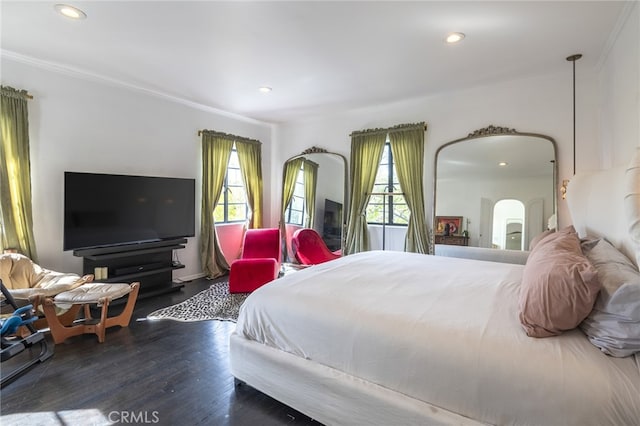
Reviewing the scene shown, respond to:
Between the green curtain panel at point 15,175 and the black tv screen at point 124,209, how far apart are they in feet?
1.03

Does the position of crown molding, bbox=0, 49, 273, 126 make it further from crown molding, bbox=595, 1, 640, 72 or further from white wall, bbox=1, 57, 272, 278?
crown molding, bbox=595, 1, 640, 72

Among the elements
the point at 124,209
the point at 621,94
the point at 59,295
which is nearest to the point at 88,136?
the point at 124,209

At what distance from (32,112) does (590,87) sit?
5.84m

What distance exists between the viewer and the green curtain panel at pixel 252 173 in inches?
205

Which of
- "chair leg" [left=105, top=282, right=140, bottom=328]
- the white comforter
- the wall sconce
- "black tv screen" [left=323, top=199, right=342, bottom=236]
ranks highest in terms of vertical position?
the wall sconce

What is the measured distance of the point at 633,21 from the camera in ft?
6.88

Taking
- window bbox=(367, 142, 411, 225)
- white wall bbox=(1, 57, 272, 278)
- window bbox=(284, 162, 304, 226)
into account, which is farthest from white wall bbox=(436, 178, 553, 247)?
white wall bbox=(1, 57, 272, 278)

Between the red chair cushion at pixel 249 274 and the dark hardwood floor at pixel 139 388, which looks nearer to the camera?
the dark hardwood floor at pixel 139 388

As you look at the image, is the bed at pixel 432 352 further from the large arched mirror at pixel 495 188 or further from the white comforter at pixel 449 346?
the large arched mirror at pixel 495 188

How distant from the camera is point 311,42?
2.65 metres

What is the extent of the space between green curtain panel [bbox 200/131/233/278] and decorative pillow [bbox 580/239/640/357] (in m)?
4.49

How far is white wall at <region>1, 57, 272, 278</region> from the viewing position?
125 inches

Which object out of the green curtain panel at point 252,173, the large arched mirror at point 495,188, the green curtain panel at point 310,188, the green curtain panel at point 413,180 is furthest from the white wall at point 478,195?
the green curtain panel at point 252,173

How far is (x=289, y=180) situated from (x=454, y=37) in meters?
3.50
